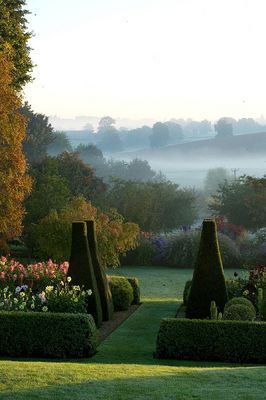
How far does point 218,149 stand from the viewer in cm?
18312

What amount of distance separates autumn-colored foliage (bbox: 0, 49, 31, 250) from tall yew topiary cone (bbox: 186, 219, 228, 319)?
13909 mm

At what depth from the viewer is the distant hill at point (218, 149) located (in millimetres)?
177000

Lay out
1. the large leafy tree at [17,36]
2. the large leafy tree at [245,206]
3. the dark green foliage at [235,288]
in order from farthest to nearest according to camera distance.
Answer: the large leafy tree at [245,206], the large leafy tree at [17,36], the dark green foliage at [235,288]

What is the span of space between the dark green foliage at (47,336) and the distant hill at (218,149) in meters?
160

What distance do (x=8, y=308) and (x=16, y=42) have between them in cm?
2243

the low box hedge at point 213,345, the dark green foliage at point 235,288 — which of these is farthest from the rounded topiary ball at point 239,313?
the dark green foliage at point 235,288

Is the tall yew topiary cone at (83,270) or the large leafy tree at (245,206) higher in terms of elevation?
the tall yew topiary cone at (83,270)

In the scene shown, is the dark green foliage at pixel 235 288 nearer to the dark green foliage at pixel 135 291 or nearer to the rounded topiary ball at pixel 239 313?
the rounded topiary ball at pixel 239 313

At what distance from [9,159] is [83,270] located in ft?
43.5

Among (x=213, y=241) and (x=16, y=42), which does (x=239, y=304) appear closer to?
(x=213, y=241)

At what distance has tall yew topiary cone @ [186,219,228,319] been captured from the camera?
18.9 meters

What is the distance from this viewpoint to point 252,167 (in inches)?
6668

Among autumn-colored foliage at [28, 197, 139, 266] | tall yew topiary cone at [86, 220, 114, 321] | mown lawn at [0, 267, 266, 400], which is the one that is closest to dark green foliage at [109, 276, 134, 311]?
tall yew topiary cone at [86, 220, 114, 321]

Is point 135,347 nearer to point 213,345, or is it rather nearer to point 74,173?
point 213,345
